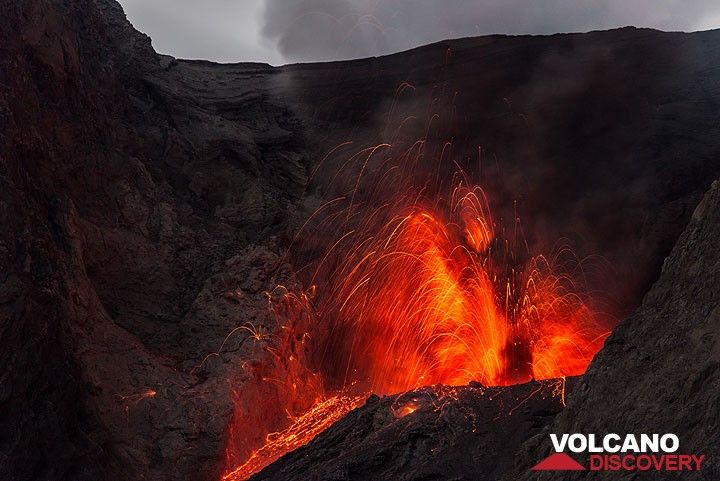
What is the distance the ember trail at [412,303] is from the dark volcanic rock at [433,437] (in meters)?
3.79

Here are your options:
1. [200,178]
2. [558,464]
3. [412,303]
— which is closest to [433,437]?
[558,464]

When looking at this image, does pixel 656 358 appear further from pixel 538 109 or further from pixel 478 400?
pixel 538 109

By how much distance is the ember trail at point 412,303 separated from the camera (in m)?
12.4

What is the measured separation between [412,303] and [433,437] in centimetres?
709

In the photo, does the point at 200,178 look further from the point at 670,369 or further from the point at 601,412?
the point at 670,369

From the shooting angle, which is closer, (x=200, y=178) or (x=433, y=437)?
(x=433, y=437)

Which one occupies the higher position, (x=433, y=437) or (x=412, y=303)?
(x=412, y=303)

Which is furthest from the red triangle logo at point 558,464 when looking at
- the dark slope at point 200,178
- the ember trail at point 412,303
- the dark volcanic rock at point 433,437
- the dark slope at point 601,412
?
the ember trail at point 412,303

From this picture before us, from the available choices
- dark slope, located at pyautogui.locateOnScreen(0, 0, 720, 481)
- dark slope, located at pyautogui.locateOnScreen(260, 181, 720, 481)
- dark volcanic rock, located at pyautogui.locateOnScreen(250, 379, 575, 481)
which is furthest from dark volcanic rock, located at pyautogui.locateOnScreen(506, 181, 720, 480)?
dark slope, located at pyautogui.locateOnScreen(0, 0, 720, 481)

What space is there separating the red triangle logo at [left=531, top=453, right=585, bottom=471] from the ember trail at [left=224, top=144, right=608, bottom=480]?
684 cm

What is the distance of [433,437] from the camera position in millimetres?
6621

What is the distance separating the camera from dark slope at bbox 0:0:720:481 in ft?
28.9

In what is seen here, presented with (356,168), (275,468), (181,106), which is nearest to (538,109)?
(356,168)

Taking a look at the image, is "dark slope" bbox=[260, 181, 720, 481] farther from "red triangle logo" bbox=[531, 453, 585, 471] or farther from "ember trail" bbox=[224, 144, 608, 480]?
"ember trail" bbox=[224, 144, 608, 480]
